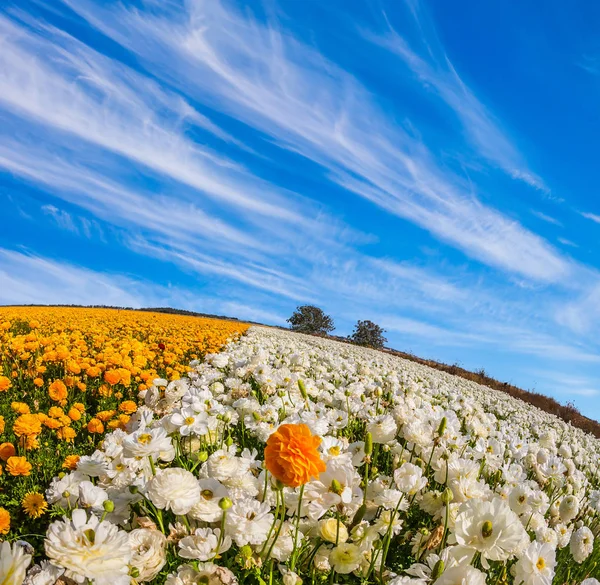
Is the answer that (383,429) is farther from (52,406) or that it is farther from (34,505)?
(52,406)

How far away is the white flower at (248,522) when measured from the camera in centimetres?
180

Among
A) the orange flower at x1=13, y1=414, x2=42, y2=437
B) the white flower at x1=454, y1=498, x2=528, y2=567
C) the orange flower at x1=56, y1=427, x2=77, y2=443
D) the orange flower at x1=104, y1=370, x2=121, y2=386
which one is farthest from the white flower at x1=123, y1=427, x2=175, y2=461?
the orange flower at x1=104, y1=370, x2=121, y2=386

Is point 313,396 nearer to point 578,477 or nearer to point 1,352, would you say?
point 578,477

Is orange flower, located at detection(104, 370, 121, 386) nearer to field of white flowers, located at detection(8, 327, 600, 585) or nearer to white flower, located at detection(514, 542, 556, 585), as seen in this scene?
field of white flowers, located at detection(8, 327, 600, 585)

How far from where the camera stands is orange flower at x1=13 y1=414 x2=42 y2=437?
3828 mm

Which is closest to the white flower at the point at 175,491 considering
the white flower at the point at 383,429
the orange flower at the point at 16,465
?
the white flower at the point at 383,429

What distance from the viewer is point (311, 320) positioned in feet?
173

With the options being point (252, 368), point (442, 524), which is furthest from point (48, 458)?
point (442, 524)

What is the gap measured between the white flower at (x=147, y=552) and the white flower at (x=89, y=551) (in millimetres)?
274

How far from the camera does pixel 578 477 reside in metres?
4.01

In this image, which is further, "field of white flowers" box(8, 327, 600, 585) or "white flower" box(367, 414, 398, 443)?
"white flower" box(367, 414, 398, 443)

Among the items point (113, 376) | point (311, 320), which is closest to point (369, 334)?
point (311, 320)

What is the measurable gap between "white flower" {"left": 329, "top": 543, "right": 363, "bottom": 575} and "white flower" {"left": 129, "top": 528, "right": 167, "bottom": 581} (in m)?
0.72

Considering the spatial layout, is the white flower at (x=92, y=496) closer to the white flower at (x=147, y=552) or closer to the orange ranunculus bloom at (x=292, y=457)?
the white flower at (x=147, y=552)
